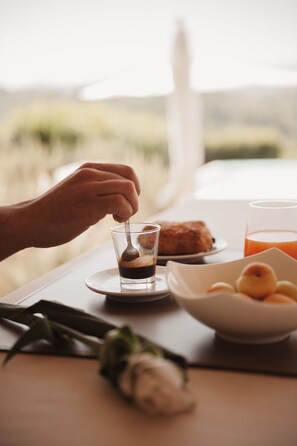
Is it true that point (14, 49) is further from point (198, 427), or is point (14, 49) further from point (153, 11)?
point (198, 427)

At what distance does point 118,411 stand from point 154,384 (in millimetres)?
148

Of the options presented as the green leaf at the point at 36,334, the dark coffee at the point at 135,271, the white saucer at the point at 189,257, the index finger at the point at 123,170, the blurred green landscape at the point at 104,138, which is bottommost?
the blurred green landscape at the point at 104,138

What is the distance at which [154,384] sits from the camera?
531mm

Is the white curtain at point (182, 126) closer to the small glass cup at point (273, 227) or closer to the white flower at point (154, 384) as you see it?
the small glass cup at point (273, 227)

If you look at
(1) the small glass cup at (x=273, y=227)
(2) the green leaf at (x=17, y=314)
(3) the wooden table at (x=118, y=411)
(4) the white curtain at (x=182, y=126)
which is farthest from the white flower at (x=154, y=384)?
(4) the white curtain at (x=182, y=126)

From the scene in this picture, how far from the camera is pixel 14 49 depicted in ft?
25.5

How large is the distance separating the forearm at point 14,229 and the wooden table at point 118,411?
40 cm

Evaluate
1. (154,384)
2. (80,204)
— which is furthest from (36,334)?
(80,204)

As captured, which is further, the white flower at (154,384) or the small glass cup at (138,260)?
the small glass cup at (138,260)

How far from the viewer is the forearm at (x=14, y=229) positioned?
1217mm

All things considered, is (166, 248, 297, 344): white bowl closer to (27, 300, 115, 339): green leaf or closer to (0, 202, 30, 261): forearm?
(27, 300, 115, 339): green leaf

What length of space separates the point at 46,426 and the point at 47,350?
0.23 m

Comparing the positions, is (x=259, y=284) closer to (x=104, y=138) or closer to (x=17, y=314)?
(x=17, y=314)

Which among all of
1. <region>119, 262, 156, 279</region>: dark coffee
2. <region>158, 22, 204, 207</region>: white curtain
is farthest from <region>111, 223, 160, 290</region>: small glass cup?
<region>158, 22, 204, 207</region>: white curtain
